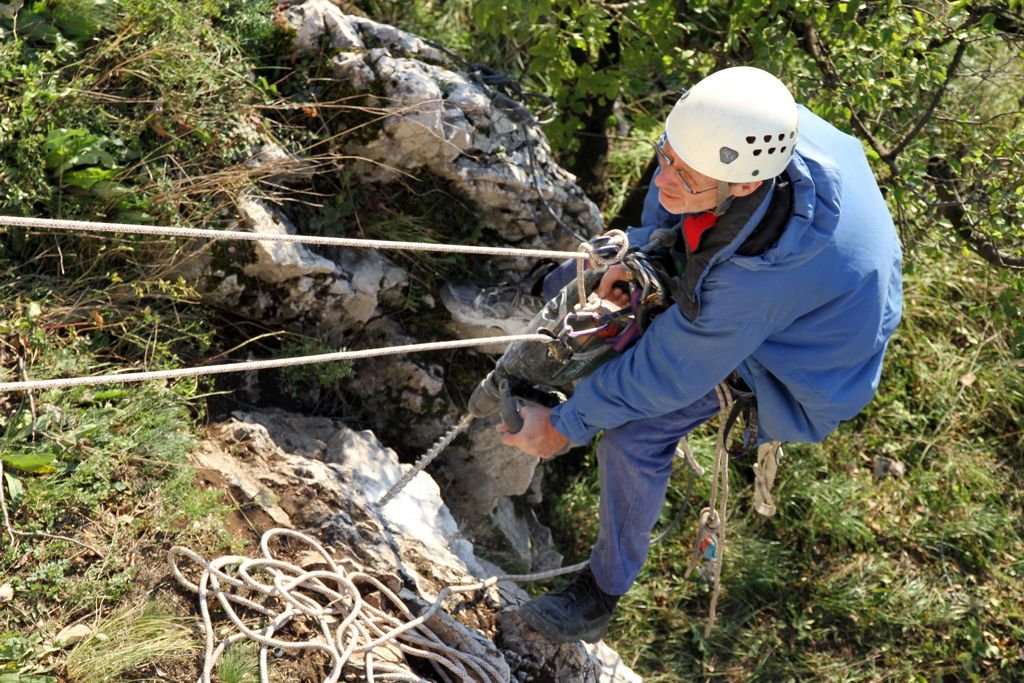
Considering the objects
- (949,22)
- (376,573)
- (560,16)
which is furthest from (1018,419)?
(376,573)

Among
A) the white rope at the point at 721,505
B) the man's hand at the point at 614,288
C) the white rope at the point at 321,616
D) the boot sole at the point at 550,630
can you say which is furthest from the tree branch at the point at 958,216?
the white rope at the point at 321,616

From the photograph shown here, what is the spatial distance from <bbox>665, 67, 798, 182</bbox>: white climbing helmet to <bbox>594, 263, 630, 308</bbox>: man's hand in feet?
2.42

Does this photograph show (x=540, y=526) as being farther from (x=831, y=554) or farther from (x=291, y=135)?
(x=291, y=135)

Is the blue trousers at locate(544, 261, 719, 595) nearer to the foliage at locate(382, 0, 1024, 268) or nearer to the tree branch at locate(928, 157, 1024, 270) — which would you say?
the foliage at locate(382, 0, 1024, 268)

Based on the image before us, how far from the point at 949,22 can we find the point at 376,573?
138 inches

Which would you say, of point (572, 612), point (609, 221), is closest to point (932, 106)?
point (609, 221)

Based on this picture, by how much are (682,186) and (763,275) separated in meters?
0.36

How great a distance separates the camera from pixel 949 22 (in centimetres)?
463

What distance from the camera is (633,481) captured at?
3543 millimetres

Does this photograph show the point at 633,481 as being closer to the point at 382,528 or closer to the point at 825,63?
the point at 382,528

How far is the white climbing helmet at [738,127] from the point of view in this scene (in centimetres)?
280

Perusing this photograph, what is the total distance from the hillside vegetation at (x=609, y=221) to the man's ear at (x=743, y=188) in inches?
67.4

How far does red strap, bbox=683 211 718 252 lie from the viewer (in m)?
3.10

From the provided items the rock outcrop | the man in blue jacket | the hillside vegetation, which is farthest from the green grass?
the man in blue jacket
